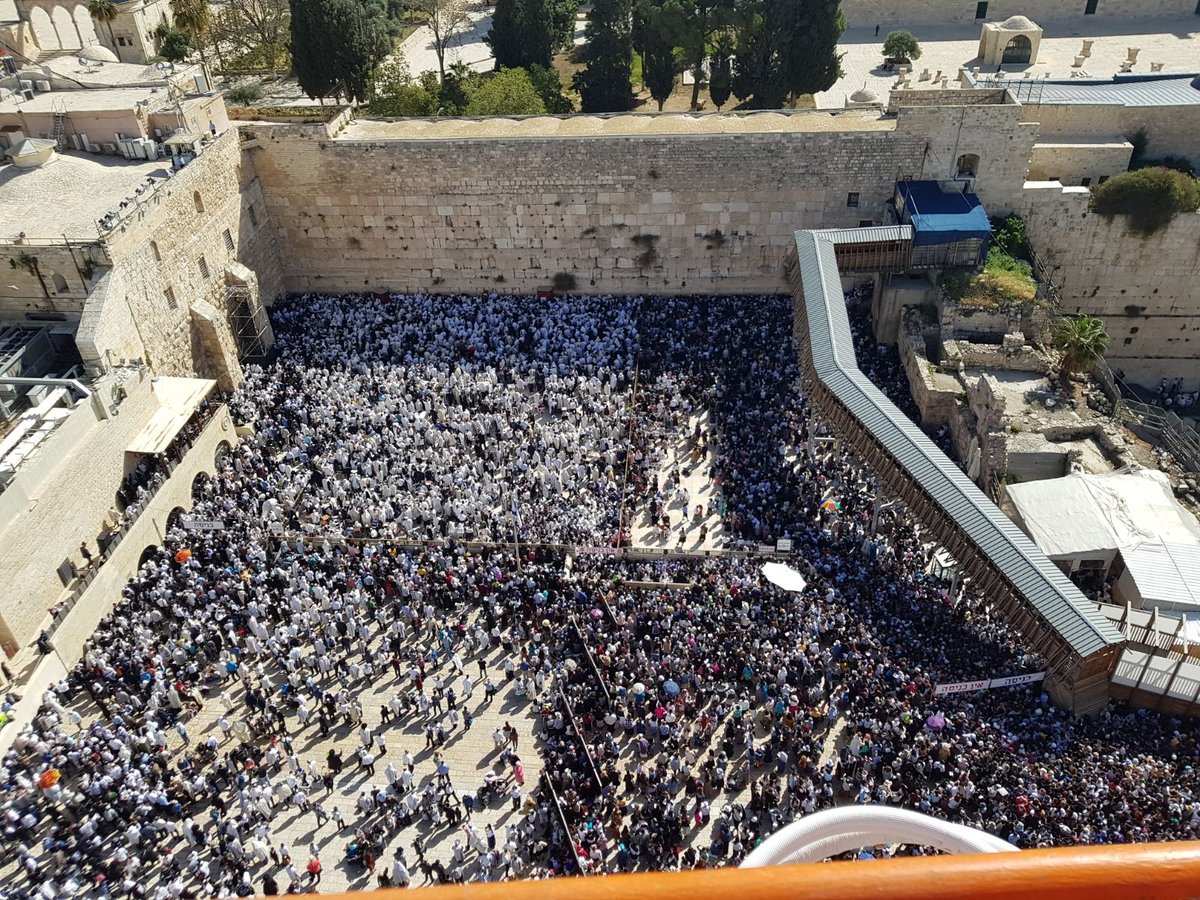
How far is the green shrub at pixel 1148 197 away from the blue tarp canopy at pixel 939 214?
3.70 metres

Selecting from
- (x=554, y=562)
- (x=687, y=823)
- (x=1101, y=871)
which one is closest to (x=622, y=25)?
(x=554, y=562)

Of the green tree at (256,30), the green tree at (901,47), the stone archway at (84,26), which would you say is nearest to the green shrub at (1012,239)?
the green tree at (901,47)

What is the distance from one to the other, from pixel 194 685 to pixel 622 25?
32.9 metres

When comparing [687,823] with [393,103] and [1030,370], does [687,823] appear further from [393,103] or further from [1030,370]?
[393,103]

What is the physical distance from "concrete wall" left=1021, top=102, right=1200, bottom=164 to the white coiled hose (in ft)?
96.9

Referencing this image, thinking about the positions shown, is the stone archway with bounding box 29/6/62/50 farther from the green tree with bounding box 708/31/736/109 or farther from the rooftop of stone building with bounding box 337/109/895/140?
the green tree with bounding box 708/31/736/109

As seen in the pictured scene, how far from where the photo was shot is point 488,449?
81.0ft

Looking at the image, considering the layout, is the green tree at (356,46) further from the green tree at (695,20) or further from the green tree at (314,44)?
the green tree at (695,20)

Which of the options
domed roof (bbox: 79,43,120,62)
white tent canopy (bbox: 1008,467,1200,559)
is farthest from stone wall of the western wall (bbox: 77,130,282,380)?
white tent canopy (bbox: 1008,467,1200,559)

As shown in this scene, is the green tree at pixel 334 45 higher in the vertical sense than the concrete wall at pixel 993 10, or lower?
higher

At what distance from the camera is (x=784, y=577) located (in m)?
19.6

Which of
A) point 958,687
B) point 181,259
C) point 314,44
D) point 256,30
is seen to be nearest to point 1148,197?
point 958,687

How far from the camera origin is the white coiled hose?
552cm

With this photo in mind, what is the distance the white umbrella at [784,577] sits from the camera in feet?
63.6
